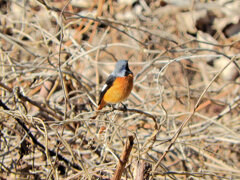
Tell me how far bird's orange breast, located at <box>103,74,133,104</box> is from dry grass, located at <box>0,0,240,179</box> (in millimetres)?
237

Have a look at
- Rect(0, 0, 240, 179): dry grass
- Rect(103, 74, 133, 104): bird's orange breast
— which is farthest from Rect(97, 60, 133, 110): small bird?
Rect(0, 0, 240, 179): dry grass

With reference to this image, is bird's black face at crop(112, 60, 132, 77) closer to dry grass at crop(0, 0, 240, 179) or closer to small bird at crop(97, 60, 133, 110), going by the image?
small bird at crop(97, 60, 133, 110)

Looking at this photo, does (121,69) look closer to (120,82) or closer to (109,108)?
(120,82)

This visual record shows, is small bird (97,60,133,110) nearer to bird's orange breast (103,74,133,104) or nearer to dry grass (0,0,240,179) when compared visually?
bird's orange breast (103,74,133,104)

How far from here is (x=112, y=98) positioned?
10.9 feet

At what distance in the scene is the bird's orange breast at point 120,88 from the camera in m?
3.24

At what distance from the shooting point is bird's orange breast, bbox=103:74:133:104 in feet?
10.6

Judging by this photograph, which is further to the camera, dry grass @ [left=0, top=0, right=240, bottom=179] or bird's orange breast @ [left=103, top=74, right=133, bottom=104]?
bird's orange breast @ [left=103, top=74, right=133, bottom=104]

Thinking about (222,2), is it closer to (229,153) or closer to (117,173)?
(229,153)

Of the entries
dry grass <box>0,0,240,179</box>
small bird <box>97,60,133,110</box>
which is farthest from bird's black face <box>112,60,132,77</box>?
dry grass <box>0,0,240,179</box>

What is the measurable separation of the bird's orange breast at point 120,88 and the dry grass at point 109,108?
0.24 metres

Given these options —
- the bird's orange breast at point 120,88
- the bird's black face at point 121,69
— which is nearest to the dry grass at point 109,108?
the bird's orange breast at point 120,88

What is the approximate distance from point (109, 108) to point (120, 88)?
0.38 meters

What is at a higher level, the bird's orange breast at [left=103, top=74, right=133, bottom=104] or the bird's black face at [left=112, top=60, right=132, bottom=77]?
the bird's black face at [left=112, top=60, right=132, bottom=77]
